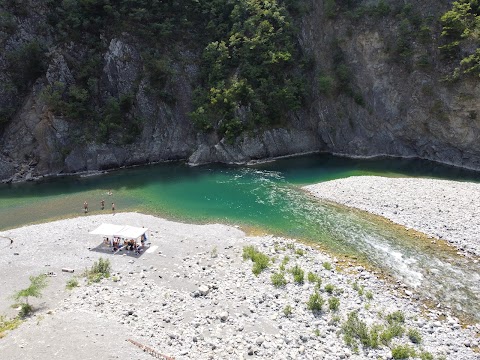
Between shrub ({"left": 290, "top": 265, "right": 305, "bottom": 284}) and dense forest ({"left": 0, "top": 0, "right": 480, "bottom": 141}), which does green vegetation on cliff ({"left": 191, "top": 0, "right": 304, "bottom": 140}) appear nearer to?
dense forest ({"left": 0, "top": 0, "right": 480, "bottom": 141})

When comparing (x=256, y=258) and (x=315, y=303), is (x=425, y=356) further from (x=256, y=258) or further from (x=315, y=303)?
(x=256, y=258)

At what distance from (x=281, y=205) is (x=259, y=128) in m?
17.6

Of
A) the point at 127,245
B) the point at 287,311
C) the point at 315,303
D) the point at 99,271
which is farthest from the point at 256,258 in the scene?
the point at 99,271

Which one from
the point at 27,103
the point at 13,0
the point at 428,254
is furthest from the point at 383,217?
the point at 13,0

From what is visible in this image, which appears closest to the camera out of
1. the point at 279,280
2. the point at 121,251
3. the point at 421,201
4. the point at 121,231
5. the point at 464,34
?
the point at 279,280

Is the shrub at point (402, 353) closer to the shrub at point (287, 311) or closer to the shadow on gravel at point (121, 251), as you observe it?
the shrub at point (287, 311)

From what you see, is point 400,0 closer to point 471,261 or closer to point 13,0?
point 471,261

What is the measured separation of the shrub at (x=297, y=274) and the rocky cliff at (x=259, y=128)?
28172 millimetres

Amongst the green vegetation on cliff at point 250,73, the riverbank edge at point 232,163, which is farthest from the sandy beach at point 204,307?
the green vegetation on cliff at point 250,73

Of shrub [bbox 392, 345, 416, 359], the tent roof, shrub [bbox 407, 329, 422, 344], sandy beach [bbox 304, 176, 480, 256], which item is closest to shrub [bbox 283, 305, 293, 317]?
shrub [bbox 392, 345, 416, 359]

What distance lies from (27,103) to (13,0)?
1429 centimetres

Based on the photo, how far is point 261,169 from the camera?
1812 inches

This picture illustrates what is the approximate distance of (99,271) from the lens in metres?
22.9

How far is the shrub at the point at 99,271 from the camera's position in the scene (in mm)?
22219
